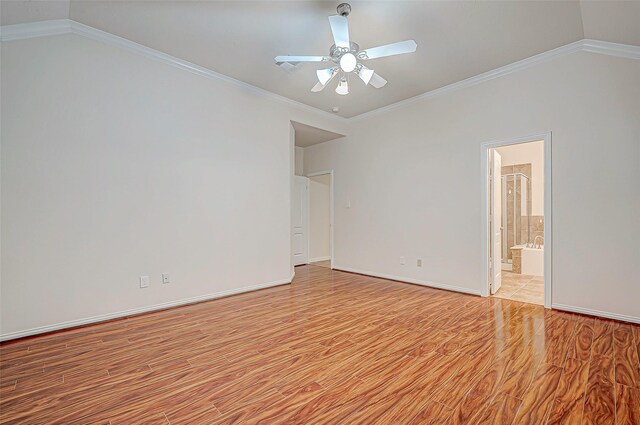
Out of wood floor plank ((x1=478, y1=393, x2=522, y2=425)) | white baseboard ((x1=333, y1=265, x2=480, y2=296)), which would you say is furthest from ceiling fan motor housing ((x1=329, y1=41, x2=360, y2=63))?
white baseboard ((x1=333, y1=265, x2=480, y2=296))

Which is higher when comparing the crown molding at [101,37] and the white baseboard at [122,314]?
the crown molding at [101,37]

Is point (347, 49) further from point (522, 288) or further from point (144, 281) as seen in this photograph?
point (522, 288)

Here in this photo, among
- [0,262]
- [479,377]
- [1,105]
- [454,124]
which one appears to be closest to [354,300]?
[479,377]

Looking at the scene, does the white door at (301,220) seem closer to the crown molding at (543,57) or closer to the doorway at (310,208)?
the doorway at (310,208)

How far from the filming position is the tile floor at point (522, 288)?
4.02m

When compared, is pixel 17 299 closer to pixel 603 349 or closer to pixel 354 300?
pixel 354 300

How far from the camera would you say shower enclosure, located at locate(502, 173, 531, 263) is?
652 centimetres

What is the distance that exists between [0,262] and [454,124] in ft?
17.7

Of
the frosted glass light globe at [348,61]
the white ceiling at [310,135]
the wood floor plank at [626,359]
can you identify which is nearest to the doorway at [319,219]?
the white ceiling at [310,135]

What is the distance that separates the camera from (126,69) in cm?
329

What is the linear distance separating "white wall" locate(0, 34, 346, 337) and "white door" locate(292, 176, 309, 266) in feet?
6.66

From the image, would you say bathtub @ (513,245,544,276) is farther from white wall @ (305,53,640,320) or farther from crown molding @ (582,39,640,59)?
crown molding @ (582,39,640,59)

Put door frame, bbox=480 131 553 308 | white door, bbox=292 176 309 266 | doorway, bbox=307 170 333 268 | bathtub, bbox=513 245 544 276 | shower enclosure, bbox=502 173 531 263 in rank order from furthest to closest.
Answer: doorway, bbox=307 170 333 268 < white door, bbox=292 176 309 266 < shower enclosure, bbox=502 173 531 263 < bathtub, bbox=513 245 544 276 < door frame, bbox=480 131 553 308

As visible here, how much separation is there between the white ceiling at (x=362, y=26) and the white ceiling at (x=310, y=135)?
1485 millimetres
